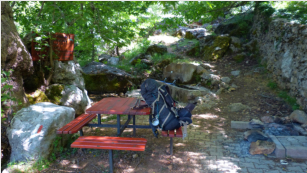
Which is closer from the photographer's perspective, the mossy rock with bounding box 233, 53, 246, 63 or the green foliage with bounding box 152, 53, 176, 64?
the mossy rock with bounding box 233, 53, 246, 63

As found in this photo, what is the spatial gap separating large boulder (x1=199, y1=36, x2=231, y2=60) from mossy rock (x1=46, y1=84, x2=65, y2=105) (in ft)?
23.8

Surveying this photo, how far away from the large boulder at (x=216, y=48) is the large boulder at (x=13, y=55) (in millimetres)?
8209

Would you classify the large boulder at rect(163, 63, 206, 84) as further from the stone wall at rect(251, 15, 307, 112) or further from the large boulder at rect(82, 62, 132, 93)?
the stone wall at rect(251, 15, 307, 112)

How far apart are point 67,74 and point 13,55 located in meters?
2.52

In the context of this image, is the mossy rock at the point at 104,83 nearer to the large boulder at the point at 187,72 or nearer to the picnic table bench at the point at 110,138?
the large boulder at the point at 187,72

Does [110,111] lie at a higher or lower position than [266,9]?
lower

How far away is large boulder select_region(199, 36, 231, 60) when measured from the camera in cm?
1034

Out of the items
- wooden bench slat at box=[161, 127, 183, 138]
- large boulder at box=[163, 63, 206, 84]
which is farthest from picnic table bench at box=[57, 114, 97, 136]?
large boulder at box=[163, 63, 206, 84]

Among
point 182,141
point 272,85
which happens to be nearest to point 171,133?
point 182,141

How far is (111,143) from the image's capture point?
10.4 ft

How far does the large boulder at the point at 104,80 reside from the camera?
30.0 ft

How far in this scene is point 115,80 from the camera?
9242 millimetres

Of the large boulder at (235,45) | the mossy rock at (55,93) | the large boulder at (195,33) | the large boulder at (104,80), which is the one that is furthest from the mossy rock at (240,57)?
the mossy rock at (55,93)

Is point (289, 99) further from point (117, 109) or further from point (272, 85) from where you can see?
point (117, 109)
